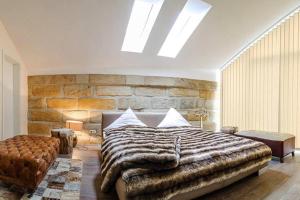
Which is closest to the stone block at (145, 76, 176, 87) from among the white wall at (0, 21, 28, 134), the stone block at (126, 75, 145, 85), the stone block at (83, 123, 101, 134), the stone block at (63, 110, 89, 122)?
the stone block at (126, 75, 145, 85)

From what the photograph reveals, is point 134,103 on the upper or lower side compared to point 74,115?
upper

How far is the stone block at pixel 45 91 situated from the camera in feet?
14.0

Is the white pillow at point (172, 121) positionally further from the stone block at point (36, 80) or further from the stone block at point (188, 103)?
the stone block at point (36, 80)

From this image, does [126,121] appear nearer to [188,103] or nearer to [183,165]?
[188,103]

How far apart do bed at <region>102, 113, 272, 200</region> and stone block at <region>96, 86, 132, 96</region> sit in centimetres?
182

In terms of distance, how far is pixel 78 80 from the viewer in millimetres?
4258

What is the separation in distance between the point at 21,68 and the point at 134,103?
86.5 inches

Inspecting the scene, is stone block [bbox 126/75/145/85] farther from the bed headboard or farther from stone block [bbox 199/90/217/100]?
stone block [bbox 199/90/217/100]

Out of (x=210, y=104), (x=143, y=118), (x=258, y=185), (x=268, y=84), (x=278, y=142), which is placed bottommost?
(x=258, y=185)

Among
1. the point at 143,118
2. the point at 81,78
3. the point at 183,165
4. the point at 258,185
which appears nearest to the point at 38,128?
the point at 81,78

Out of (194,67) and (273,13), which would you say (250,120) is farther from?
(273,13)

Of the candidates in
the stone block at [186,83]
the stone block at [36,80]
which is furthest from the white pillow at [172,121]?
the stone block at [36,80]

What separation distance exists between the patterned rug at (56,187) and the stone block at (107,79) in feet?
6.13

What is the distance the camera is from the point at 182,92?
479 cm
